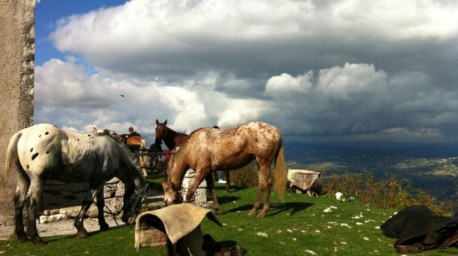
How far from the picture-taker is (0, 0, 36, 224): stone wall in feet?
41.2

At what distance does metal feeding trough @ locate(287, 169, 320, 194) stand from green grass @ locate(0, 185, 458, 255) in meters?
7.00

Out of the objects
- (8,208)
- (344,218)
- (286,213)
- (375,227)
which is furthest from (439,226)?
(8,208)

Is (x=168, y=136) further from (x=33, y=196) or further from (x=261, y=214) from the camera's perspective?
(x=33, y=196)

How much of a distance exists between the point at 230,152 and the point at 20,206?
6.73 m

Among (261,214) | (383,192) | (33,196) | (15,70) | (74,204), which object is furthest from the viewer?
(383,192)

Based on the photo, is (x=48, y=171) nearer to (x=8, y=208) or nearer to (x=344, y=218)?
(x=8, y=208)

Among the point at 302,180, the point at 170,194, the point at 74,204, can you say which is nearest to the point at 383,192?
the point at 302,180

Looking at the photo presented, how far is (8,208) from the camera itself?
1266 centimetres

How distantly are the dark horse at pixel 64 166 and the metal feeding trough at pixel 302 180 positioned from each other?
481 inches

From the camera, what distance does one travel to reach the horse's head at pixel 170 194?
39.2 ft

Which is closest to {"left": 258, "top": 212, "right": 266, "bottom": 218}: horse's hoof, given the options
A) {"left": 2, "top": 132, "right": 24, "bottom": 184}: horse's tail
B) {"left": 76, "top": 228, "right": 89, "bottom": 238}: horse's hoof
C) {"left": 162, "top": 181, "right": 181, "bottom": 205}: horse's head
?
{"left": 162, "top": 181, "right": 181, "bottom": 205}: horse's head

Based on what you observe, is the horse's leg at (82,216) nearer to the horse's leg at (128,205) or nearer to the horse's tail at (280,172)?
the horse's leg at (128,205)

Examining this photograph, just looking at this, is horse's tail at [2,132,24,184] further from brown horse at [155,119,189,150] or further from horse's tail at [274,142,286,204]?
horse's tail at [274,142,286,204]

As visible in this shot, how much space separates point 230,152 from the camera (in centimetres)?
1388
